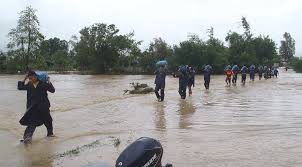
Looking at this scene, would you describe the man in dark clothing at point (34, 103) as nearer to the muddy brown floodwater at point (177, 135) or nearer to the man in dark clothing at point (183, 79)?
the muddy brown floodwater at point (177, 135)

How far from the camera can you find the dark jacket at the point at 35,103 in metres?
10.6

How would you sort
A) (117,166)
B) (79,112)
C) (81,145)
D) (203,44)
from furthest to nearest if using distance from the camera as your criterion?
(203,44) → (79,112) → (81,145) → (117,166)

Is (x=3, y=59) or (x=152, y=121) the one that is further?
(x=3, y=59)

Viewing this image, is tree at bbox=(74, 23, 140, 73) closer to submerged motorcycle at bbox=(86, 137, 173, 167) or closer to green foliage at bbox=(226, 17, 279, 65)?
green foliage at bbox=(226, 17, 279, 65)

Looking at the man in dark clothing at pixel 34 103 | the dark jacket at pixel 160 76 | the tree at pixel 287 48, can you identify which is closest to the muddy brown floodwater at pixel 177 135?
the man in dark clothing at pixel 34 103

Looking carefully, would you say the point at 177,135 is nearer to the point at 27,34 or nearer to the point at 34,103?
the point at 34,103

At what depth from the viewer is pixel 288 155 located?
28.3ft

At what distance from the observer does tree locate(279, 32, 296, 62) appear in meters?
140

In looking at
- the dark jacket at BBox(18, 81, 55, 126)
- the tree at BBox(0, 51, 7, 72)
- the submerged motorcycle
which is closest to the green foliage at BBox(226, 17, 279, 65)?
the tree at BBox(0, 51, 7, 72)

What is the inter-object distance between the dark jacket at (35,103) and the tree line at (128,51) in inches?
2293

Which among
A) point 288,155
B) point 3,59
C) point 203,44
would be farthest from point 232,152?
point 3,59

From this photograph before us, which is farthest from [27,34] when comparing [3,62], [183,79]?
[183,79]

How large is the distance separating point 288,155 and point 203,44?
62.4 m

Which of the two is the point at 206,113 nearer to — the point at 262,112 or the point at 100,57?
the point at 262,112
